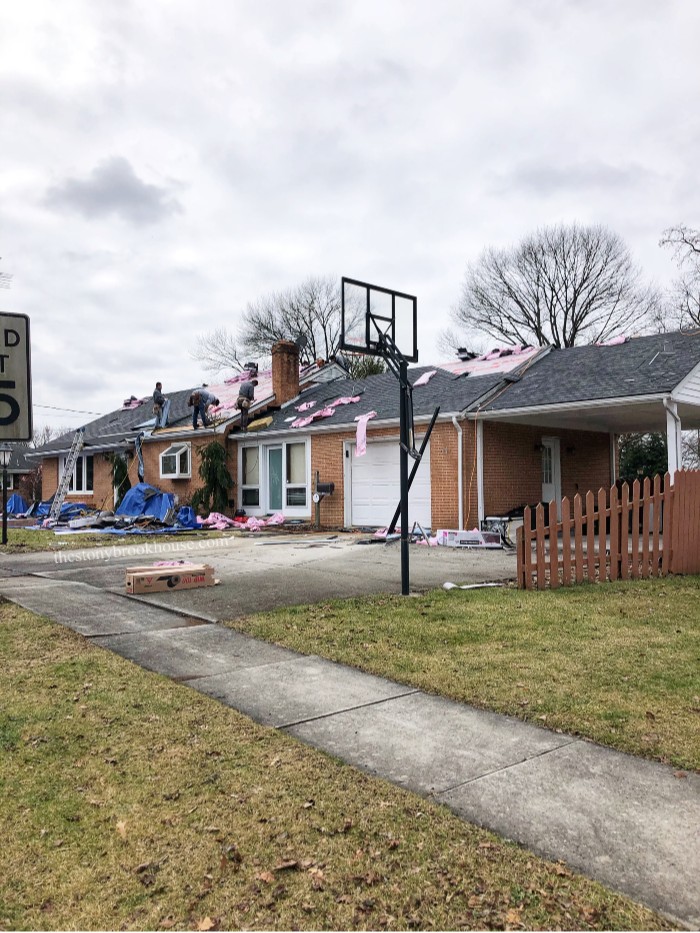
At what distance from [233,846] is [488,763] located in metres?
1.40

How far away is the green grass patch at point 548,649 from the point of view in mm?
3914

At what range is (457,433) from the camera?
15422 millimetres

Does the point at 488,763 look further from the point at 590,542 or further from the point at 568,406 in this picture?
the point at 568,406

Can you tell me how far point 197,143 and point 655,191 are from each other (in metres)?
15.2

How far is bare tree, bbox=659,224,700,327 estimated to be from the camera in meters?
21.9

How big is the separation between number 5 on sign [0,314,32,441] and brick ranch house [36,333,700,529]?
11.4 m

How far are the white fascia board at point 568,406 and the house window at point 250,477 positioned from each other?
8104 millimetres

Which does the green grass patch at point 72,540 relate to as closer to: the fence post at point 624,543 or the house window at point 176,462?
the house window at point 176,462

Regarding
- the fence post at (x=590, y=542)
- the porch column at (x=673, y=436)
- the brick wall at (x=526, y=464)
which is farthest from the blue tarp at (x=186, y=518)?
the fence post at (x=590, y=542)

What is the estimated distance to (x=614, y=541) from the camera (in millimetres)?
8695

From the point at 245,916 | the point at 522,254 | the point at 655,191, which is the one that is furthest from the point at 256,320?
the point at 245,916

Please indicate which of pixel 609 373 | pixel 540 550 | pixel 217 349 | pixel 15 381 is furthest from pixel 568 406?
pixel 217 349

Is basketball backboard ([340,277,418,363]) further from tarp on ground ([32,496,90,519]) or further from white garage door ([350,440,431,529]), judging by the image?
tarp on ground ([32,496,90,519])

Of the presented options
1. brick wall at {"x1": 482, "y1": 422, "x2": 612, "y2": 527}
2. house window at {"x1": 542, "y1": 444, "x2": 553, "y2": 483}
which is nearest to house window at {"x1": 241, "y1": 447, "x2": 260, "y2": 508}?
brick wall at {"x1": 482, "y1": 422, "x2": 612, "y2": 527}
